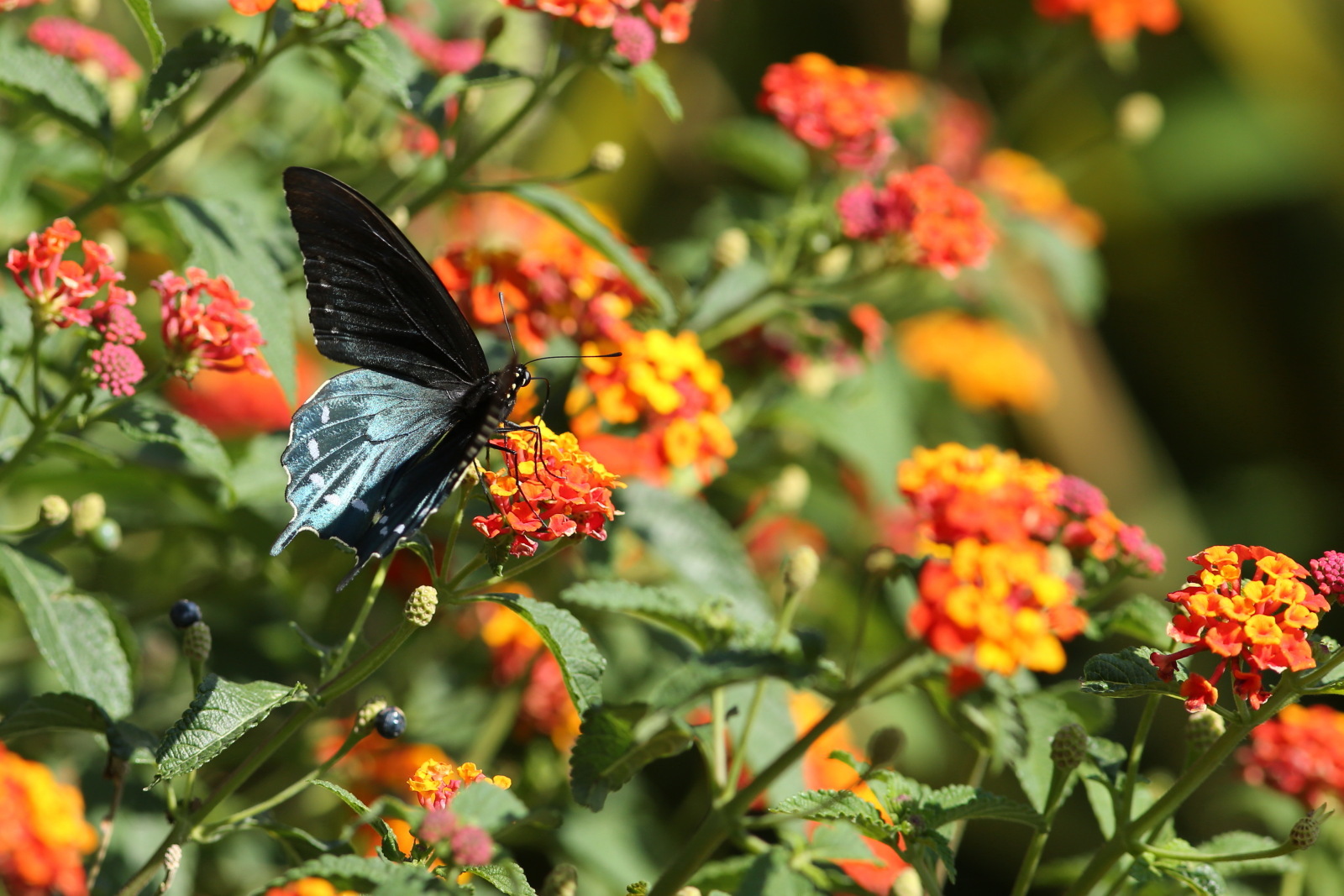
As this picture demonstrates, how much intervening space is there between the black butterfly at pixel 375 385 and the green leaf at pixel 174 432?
0.08 m

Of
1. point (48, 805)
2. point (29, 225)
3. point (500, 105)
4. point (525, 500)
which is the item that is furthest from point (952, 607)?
point (500, 105)

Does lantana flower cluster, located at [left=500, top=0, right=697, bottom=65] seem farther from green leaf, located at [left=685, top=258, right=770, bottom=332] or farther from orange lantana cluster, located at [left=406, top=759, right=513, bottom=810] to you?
orange lantana cluster, located at [left=406, top=759, right=513, bottom=810]

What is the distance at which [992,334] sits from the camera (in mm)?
3855

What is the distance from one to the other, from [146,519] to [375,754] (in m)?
0.58

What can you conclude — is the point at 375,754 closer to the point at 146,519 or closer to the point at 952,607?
the point at 146,519

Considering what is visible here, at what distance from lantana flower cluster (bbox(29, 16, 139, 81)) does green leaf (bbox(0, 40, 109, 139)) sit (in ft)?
1.19

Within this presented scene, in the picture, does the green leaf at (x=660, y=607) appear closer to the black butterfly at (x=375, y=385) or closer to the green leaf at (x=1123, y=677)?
the black butterfly at (x=375, y=385)

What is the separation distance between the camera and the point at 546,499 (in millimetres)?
1467

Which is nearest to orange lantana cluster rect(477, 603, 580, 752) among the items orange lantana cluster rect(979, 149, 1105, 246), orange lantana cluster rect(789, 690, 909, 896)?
orange lantana cluster rect(789, 690, 909, 896)

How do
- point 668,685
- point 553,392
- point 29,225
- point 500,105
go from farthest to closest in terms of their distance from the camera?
point 500,105 → point 29,225 → point 553,392 → point 668,685

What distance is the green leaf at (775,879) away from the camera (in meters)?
1.31

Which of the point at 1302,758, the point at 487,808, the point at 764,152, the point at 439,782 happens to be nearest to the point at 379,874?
the point at 487,808

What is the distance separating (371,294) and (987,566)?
3.36 feet

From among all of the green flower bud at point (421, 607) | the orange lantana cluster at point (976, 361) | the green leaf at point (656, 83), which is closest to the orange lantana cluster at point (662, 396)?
the green leaf at point (656, 83)
